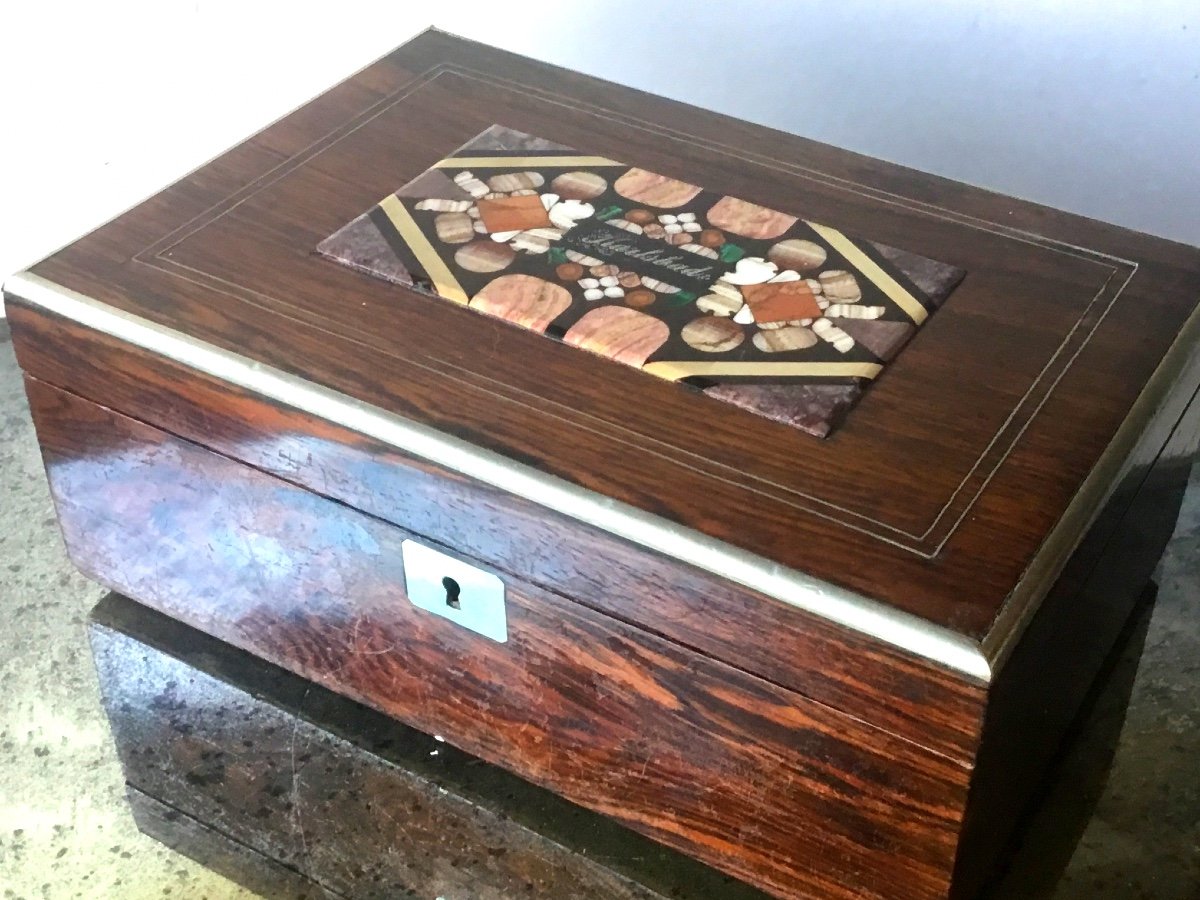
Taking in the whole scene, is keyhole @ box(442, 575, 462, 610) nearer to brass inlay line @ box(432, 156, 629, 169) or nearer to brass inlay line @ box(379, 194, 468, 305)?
brass inlay line @ box(379, 194, 468, 305)

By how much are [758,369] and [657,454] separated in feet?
0.32

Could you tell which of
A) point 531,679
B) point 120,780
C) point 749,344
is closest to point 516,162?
point 749,344

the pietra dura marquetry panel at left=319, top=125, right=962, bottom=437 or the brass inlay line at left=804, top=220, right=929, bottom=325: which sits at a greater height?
the brass inlay line at left=804, top=220, right=929, bottom=325

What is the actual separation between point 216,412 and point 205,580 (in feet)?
0.56

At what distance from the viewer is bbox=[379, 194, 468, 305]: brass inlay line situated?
3.06 feet

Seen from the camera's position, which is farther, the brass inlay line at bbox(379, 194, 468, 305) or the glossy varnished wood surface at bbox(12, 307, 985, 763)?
the brass inlay line at bbox(379, 194, 468, 305)

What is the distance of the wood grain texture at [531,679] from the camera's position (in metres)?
0.79

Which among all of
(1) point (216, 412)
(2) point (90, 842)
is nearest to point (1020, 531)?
(1) point (216, 412)

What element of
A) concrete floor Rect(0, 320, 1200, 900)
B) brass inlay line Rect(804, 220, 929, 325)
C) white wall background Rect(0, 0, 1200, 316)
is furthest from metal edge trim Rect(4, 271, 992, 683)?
white wall background Rect(0, 0, 1200, 316)

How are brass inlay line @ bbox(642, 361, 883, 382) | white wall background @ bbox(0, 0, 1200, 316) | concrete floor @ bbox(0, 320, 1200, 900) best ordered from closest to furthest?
brass inlay line @ bbox(642, 361, 883, 382), concrete floor @ bbox(0, 320, 1200, 900), white wall background @ bbox(0, 0, 1200, 316)

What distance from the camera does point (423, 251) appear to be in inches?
38.2

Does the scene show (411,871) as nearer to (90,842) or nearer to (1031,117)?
(90,842)

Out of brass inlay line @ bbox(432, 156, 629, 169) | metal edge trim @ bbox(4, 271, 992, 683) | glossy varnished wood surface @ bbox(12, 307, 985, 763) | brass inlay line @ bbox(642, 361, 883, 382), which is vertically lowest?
glossy varnished wood surface @ bbox(12, 307, 985, 763)

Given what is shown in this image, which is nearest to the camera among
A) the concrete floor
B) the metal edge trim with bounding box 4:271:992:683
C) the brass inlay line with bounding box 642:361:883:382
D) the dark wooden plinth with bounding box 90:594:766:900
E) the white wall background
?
the metal edge trim with bounding box 4:271:992:683
